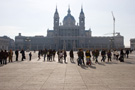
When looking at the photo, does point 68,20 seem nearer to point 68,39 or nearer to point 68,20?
point 68,20

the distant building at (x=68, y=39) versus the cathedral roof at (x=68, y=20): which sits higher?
the cathedral roof at (x=68, y=20)

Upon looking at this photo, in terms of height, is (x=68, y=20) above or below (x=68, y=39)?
above

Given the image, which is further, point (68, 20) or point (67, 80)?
point (68, 20)

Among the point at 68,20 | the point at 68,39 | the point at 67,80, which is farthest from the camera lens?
the point at 68,20

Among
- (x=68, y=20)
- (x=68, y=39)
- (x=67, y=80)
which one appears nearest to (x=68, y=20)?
(x=68, y=20)

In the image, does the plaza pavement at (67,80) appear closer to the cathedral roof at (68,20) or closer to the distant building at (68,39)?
the distant building at (68,39)

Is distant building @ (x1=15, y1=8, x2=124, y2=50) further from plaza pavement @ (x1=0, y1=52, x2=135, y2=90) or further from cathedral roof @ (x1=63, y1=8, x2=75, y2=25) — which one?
plaza pavement @ (x1=0, y1=52, x2=135, y2=90)

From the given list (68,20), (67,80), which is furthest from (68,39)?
(67,80)

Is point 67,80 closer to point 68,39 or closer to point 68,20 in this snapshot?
point 68,39

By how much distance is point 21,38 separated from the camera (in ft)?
421

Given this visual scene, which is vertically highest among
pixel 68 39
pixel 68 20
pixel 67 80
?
pixel 68 20

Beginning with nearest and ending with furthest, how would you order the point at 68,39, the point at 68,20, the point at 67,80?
the point at 67,80
the point at 68,39
the point at 68,20

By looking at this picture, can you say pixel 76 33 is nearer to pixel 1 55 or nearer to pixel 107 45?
pixel 107 45

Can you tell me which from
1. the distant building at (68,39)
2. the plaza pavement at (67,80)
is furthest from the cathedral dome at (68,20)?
the plaza pavement at (67,80)
